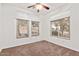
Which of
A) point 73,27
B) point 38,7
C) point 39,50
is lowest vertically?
point 39,50

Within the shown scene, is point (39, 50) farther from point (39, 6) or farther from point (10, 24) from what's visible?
point (39, 6)

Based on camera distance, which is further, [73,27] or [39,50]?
[39,50]

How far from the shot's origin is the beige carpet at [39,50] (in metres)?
2.12

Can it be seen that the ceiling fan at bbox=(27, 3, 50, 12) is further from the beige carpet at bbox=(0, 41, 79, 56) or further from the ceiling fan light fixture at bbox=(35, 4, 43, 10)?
the beige carpet at bbox=(0, 41, 79, 56)

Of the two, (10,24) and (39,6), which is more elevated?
(39,6)

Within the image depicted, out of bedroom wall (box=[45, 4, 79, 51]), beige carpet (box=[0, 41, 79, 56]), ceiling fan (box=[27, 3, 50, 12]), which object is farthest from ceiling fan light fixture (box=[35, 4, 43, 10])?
beige carpet (box=[0, 41, 79, 56])

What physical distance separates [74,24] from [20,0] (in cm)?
119

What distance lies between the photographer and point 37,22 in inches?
88.0

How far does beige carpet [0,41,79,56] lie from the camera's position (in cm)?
212

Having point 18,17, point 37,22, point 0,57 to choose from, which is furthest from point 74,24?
point 0,57

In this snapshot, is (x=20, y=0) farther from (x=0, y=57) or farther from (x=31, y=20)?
(x=0, y=57)

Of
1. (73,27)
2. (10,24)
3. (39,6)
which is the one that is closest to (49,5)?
(39,6)

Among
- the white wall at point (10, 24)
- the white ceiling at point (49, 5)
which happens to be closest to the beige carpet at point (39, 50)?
the white wall at point (10, 24)

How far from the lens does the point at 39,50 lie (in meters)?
2.19
